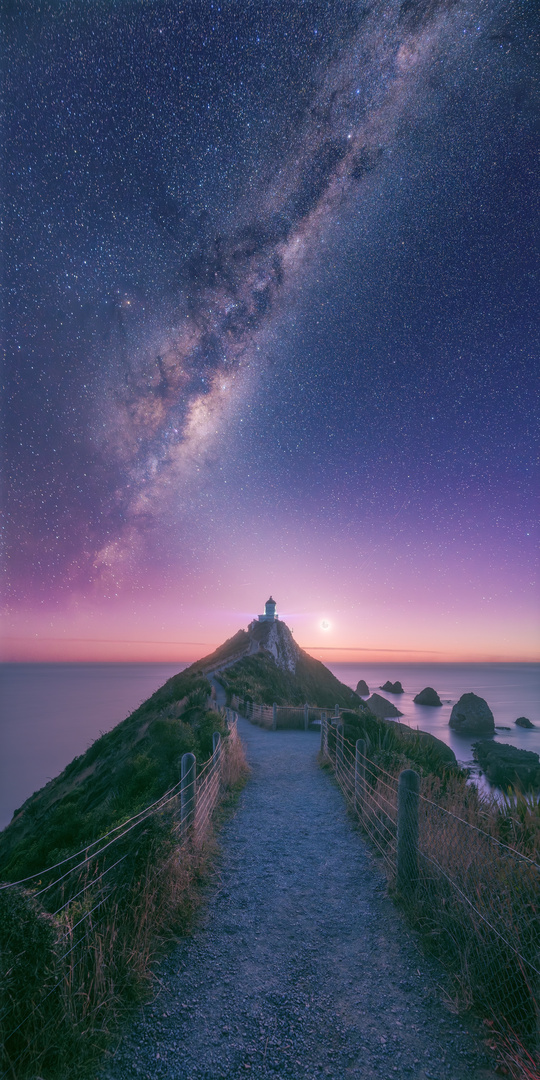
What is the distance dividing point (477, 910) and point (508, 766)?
80.5 ft

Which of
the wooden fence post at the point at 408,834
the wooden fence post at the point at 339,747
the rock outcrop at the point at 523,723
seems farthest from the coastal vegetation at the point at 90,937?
the rock outcrop at the point at 523,723

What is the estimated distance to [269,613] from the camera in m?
60.8

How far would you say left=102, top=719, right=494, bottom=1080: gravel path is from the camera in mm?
2648

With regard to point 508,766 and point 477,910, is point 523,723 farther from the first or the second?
point 477,910

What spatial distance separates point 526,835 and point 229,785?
574cm

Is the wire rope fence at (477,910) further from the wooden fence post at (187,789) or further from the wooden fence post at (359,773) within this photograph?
the wooden fence post at (187,789)

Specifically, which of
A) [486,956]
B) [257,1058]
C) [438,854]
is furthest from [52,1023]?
[438,854]

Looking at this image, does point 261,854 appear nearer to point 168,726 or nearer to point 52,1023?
point 52,1023

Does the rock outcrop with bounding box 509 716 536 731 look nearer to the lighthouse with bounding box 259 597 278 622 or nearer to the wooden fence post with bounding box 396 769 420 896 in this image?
the lighthouse with bounding box 259 597 278 622

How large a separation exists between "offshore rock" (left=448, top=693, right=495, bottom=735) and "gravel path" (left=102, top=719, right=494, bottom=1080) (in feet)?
151

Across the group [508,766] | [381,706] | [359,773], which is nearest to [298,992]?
[359,773]

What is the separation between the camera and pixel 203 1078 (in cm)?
253

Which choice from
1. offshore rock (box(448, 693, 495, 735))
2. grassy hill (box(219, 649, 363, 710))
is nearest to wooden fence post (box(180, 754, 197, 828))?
grassy hill (box(219, 649, 363, 710))

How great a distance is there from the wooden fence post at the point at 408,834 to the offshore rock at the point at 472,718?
154 feet
